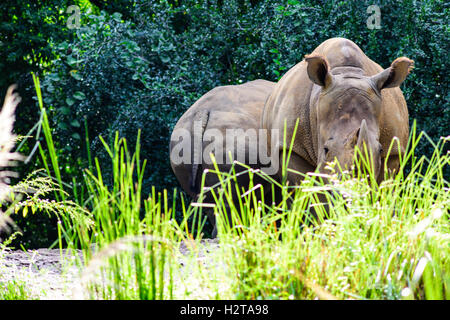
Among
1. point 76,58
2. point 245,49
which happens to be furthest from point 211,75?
point 76,58

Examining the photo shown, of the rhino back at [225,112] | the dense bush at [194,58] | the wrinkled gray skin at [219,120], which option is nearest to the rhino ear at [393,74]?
the wrinkled gray skin at [219,120]

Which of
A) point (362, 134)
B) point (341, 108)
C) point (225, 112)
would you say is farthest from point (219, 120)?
point (362, 134)

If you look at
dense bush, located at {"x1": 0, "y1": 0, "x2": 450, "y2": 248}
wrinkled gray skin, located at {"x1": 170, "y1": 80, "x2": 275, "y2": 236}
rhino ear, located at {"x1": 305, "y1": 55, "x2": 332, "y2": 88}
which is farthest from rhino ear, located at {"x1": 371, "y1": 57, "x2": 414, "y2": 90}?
dense bush, located at {"x1": 0, "y1": 0, "x2": 450, "y2": 248}

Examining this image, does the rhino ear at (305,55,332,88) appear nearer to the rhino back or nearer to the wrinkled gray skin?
the wrinkled gray skin

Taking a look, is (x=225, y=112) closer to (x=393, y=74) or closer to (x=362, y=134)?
(x=393, y=74)

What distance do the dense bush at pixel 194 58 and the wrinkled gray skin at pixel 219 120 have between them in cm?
114

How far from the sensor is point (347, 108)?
4.34m

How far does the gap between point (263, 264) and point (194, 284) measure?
1.24 feet

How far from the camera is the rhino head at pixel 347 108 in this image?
4.11 m

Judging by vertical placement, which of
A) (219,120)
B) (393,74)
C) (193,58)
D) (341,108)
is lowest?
(219,120)

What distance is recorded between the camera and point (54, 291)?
340 cm

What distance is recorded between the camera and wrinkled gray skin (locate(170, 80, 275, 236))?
616 centimetres

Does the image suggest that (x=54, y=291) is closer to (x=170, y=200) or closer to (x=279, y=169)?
(x=279, y=169)

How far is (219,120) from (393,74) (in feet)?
6.82
